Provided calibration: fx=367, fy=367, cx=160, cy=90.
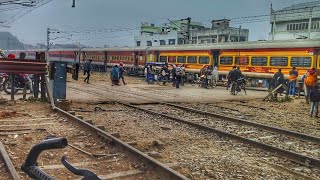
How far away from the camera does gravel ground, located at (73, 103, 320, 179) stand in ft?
19.0

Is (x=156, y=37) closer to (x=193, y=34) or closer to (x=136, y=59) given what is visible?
(x=193, y=34)

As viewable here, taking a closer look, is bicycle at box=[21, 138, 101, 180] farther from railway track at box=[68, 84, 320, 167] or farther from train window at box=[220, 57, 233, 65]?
train window at box=[220, 57, 233, 65]

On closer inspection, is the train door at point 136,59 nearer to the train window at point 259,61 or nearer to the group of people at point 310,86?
the train window at point 259,61

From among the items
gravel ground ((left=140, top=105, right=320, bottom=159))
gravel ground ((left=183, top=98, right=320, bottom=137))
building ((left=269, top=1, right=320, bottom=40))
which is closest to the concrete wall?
building ((left=269, top=1, right=320, bottom=40))

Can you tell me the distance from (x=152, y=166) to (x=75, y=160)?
1.30 metres

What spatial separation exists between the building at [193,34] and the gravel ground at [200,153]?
49723 millimetres

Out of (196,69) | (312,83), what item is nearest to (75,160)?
(312,83)

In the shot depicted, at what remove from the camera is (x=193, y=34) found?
7688cm

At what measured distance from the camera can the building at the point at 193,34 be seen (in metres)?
69.3

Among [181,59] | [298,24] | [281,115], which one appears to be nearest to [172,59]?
[181,59]

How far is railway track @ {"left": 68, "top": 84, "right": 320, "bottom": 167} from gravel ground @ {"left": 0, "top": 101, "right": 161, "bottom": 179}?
2985 mm

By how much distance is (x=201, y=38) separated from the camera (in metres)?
74.2

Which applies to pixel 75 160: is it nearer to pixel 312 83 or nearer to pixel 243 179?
pixel 243 179

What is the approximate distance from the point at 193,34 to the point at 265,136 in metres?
69.1
